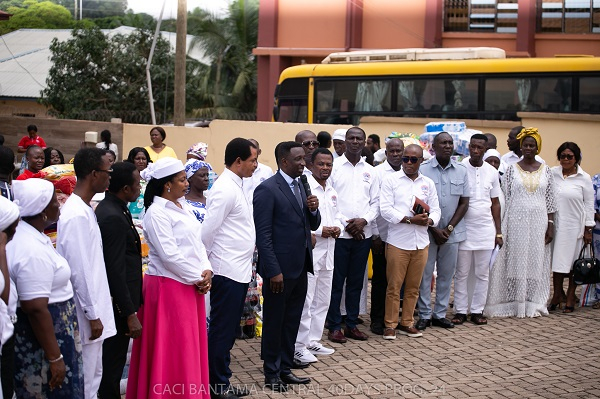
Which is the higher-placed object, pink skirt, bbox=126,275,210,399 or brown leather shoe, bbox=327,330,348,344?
pink skirt, bbox=126,275,210,399

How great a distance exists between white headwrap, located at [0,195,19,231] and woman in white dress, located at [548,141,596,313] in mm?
7455

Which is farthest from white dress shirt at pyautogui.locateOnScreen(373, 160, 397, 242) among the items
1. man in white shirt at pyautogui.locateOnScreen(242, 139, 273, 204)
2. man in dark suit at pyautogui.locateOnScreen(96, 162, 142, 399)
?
man in dark suit at pyautogui.locateOnScreen(96, 162, 142, 399)

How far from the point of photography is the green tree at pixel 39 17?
29.8m

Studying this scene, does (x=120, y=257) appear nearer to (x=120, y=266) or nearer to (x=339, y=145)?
(x=120, y=266)

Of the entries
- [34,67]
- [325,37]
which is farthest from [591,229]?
[34,67]

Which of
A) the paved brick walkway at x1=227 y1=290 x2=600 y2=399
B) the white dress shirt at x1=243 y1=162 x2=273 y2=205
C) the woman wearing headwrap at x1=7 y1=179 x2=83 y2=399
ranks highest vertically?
the white dress shirt at x1=243 y1=162 x2=273 y2=205

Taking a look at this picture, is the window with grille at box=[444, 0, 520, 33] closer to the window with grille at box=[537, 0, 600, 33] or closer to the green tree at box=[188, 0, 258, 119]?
the window with grille at box=[537, 0, 600, 33]

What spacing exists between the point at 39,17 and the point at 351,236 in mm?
27144

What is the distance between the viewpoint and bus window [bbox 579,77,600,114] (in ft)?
54.6

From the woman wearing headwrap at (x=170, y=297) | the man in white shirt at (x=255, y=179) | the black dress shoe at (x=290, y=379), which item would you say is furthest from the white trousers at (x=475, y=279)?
the woman wearing headwrap at (x=170, y=297)

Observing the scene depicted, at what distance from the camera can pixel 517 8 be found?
25922 mm

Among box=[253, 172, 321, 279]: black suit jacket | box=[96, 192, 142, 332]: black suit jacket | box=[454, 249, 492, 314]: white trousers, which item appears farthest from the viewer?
box=[454, 249, 492, 314]: white trousers

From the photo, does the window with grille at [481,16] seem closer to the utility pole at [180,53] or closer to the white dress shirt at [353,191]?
the utility pole at [180,53]

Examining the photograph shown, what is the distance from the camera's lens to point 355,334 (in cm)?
873
